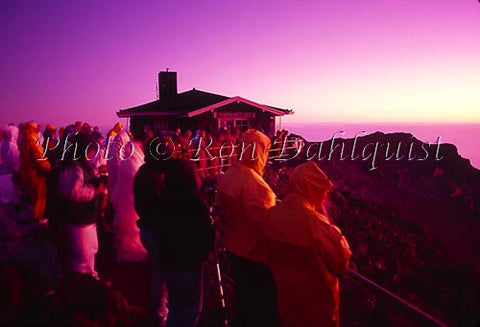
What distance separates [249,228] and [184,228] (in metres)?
0.64

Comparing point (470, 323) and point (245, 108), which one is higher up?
point (245, 108)

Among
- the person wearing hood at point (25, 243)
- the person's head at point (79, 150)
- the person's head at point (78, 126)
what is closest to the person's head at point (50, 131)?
the person's head at point (78, 126)

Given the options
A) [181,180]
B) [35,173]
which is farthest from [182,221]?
[35,173]

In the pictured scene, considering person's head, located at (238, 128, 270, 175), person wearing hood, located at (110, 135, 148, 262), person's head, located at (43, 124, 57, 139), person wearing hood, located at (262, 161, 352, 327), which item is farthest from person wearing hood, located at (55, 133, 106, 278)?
person's head, located at (43, 124, 57, 139)

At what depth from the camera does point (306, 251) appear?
2.47m

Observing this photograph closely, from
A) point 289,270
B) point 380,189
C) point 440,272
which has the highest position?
point 289,270

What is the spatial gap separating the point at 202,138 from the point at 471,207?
3364cm

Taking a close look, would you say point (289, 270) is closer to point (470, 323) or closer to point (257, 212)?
point (257, 212)

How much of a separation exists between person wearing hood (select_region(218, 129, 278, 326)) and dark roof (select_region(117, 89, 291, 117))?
15490mm

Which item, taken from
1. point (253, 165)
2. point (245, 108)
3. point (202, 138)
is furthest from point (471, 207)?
point (253, 165)

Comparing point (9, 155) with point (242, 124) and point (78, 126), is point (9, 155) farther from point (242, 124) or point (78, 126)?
point (242, 124)

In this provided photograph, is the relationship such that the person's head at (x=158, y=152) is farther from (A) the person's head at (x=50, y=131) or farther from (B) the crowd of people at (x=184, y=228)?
(A) the person's head at (x=50, y=131)

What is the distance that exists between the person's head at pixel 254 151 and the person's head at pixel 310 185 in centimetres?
75

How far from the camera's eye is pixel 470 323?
15391 millimetres
